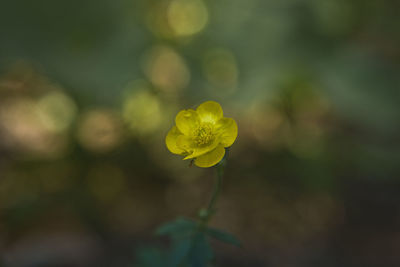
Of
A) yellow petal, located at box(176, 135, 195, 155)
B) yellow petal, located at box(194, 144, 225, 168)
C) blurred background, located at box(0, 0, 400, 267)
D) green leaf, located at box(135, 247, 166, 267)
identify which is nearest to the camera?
yellow petal, located at box(194, 144, 225, 168)

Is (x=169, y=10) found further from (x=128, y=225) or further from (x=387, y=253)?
(x=387, y=253)

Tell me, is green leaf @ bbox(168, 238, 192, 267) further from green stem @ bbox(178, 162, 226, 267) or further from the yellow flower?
the yellow flower

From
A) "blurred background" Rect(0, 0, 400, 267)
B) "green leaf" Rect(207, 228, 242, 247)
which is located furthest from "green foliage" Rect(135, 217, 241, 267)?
"blurred background" Rect(0, 0, 400, 267)

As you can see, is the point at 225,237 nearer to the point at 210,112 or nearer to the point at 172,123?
the point at 210,112

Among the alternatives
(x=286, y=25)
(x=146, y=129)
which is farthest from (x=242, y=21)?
(x=146, y=129)

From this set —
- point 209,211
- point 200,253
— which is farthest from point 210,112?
point 200,253
